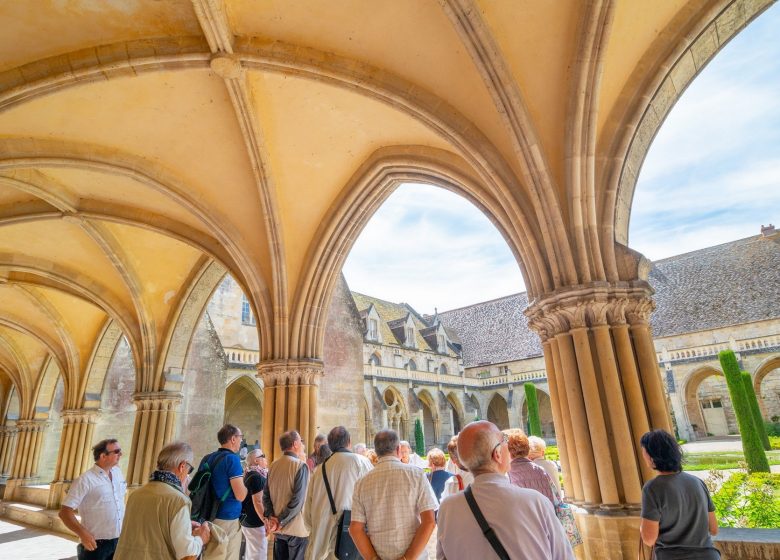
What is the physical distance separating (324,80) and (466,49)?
166 cm

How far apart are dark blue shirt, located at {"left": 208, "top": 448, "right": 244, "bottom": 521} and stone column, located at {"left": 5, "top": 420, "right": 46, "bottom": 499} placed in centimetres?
1537

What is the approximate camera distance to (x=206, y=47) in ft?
16.7

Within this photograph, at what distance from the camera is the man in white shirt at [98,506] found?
345 cm

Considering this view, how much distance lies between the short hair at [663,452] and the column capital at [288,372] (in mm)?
5627

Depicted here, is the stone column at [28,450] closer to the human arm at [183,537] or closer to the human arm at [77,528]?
the human arm at [77,528]

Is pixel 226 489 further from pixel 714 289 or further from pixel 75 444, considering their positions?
pixel 714 289

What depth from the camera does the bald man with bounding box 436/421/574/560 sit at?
1406 mm

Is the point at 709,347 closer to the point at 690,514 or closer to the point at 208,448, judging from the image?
the point at 208,448

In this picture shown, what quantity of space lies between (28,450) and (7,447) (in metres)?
4.68

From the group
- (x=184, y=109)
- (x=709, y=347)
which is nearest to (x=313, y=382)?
(x=184, y=109)

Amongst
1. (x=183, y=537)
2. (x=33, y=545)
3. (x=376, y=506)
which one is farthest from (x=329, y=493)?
(x=33, y=545)

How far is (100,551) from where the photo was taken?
351 cm

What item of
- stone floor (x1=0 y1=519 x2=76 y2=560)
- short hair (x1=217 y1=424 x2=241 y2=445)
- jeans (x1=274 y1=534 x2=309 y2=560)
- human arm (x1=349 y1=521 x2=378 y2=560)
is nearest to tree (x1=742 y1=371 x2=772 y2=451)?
jeans (x1=274 y1=534 x2=309 y2=560)

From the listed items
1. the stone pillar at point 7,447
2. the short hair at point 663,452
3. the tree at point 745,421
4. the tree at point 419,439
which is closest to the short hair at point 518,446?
the short hair at point 663,452
